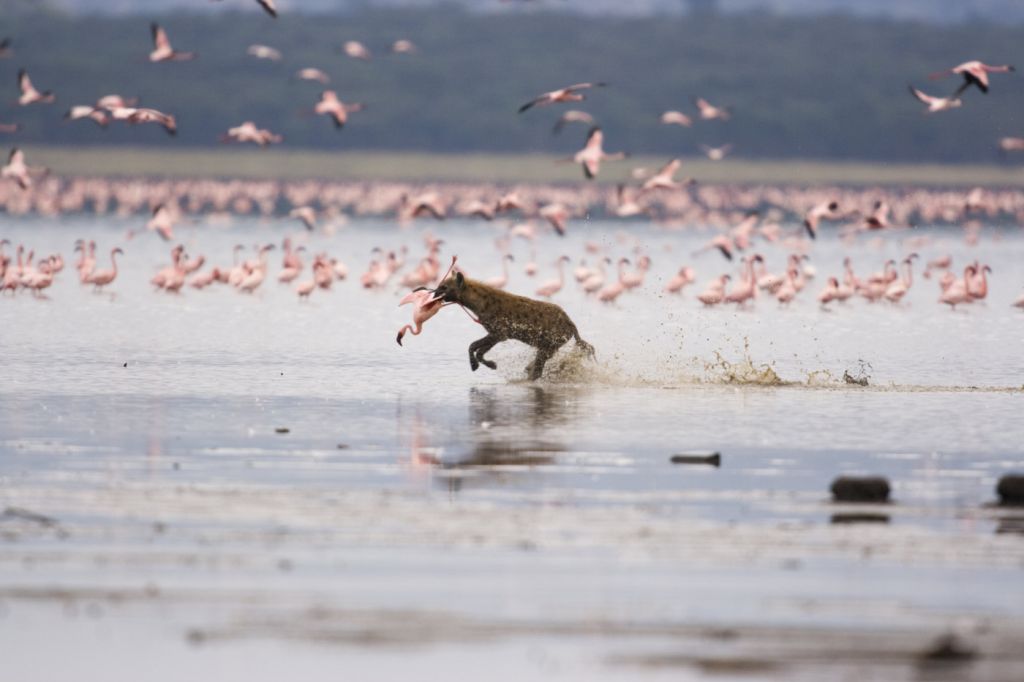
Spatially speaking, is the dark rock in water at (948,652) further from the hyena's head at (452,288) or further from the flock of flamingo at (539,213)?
the flock of flamingo at (539,213)

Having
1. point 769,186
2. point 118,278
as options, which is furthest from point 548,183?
point 118,278

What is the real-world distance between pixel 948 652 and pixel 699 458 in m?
5.26

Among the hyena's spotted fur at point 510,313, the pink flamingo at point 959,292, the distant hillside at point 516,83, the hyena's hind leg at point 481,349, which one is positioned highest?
the distant hillside at point 516,83

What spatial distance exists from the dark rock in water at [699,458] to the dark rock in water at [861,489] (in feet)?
5.17

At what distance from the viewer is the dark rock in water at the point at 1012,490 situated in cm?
1221

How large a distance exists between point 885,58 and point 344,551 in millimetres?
117109

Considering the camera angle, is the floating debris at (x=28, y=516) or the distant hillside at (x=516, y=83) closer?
the floating debris at (x=28, y=516)

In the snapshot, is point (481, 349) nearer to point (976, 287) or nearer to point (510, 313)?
point (510, 313)

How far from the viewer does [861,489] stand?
12.2 metres

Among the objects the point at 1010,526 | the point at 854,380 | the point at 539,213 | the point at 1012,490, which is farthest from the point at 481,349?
the point at 539,213

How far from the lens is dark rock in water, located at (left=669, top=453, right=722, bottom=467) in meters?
13.8

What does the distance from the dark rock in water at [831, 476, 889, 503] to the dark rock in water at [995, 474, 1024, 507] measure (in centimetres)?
64

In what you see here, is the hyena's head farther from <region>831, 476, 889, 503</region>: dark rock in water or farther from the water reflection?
<region>831, 476, 889, 503</region>: dark rock in water

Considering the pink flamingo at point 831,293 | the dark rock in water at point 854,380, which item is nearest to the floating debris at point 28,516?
the dark rock in water at point 854,380
